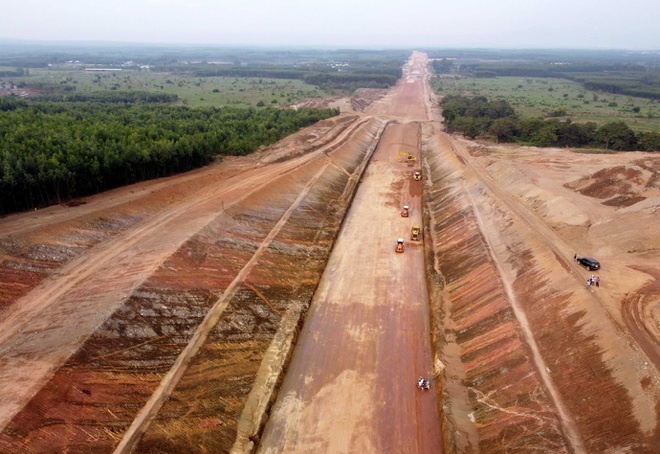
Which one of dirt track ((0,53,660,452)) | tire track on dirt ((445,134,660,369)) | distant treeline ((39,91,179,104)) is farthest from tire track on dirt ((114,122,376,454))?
distant treeline ((39,91,179,104))

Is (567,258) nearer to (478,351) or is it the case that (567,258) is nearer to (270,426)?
(478,351)

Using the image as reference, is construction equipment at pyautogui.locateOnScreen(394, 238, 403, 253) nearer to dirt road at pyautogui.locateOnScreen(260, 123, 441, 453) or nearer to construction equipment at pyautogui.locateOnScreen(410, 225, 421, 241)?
dirt road at pyautogui.locateOnScreen(260, 123, 441, 453)

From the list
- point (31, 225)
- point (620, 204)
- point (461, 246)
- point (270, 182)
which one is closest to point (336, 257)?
point (461, 246)

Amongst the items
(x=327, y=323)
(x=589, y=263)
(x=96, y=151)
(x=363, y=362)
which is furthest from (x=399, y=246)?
(x=96, y=151)

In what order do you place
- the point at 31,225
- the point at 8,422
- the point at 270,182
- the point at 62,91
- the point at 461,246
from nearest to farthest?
the point at 8,422 → the point at 31,225 → the point at 461,246 → the point at 270,182 → the point at 62,91

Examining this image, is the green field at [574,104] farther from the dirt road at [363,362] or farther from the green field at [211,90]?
the dirt road at [363,362]

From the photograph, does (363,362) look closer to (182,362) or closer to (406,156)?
(182,362)
